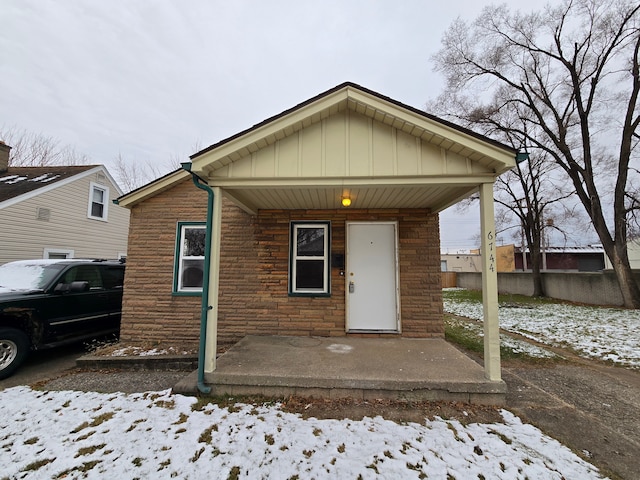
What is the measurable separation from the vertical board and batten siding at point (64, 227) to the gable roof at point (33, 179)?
0.18m

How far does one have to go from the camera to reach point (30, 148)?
668 inches

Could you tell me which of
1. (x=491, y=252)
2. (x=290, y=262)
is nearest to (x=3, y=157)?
(x=290, y=262)

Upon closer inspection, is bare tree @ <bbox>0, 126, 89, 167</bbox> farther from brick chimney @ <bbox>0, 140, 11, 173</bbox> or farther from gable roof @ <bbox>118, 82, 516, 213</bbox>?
gable roof @ <bbox>118, 82, 516, 213</bbox>

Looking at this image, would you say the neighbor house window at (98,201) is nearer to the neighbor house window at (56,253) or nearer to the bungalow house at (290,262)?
the neighbor house window at (56,253)

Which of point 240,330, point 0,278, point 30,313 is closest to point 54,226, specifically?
point 0,278

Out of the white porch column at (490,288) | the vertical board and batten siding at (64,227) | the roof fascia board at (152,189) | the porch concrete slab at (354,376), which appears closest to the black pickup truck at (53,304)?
the roof fascia board at (152,189)

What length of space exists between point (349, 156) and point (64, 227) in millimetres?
12467

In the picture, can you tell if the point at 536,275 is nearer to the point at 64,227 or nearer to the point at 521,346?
the point at 521,346

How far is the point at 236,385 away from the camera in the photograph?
11.0 ft

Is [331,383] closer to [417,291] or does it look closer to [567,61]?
[417,291]

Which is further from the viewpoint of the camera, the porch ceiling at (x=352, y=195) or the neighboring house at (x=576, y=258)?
the neighboring house at (x=576, y=258)

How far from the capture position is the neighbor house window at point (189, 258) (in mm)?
5570

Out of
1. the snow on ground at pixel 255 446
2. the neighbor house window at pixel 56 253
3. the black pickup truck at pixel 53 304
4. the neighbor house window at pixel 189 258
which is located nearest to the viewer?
the snow on ground at pixel 255 446

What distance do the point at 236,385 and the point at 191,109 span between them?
23553 mm
